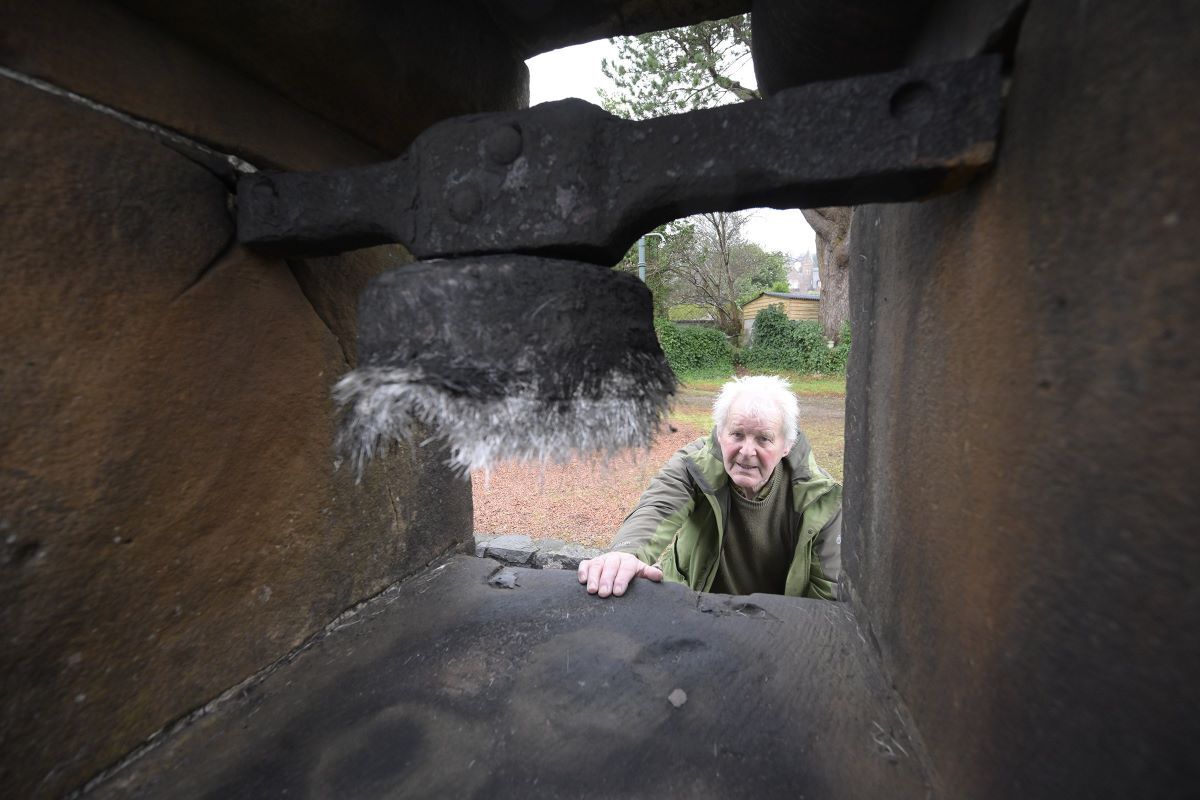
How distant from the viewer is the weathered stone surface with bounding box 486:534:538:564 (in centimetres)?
388

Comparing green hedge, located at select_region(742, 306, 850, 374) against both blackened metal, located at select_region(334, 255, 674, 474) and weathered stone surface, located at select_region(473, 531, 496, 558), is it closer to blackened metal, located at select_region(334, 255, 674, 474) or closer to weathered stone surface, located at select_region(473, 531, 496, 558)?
weathered stone surface, located at select_region(473, 531, 496, 558)

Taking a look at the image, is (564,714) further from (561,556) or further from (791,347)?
(791,347)

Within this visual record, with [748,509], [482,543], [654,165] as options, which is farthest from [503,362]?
[482,543]

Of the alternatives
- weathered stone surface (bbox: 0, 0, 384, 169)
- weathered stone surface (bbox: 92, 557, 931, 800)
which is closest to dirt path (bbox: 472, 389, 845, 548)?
weathered stone surface (bbox: 92, 557, 931, 800)

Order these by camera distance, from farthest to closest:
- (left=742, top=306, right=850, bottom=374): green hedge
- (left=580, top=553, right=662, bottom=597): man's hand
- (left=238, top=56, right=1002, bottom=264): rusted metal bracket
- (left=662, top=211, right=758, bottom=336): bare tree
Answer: (left=662, top=211, right=758, bottom=336): bare tree → (left=742, top=306, right=850, bottom=374): green hedge → (left=580, top=553, right=662, bottom=597): man's hand → (left=238, top=56, right=1002, bottom=264): rusted metal bracket

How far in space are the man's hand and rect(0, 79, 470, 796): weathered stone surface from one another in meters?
0.85

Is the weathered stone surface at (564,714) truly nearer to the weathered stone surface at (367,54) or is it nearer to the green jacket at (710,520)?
the green jacket at (710,520)

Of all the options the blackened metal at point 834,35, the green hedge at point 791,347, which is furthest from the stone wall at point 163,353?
the green hedge at point 791,347

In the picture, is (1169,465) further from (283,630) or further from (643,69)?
(643,69)

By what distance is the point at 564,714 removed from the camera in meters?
1.19

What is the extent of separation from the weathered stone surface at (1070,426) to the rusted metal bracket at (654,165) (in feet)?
0.29

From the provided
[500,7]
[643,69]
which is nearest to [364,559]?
[500,7]

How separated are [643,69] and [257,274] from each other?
34.7 feet

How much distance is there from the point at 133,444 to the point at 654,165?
114 cm
